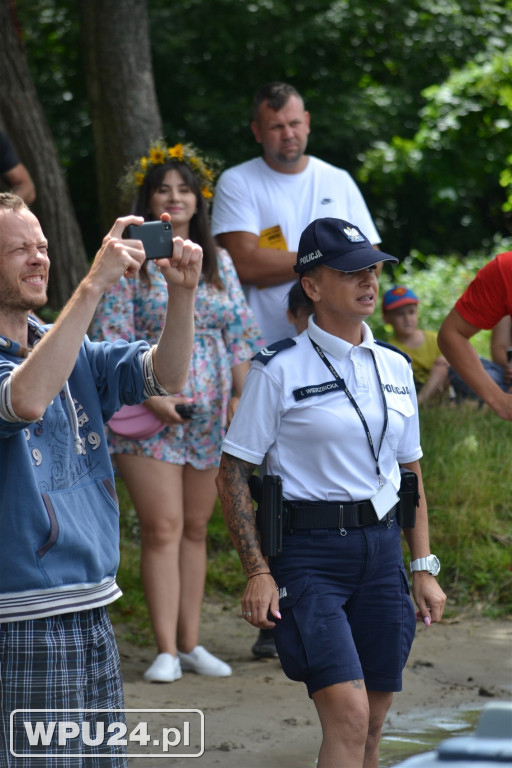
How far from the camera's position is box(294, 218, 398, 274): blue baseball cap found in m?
3.86

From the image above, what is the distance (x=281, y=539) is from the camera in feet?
12.3

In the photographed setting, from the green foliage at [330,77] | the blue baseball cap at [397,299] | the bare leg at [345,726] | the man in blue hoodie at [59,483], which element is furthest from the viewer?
the green foliage at [330,77]

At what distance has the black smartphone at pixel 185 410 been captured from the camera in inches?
222

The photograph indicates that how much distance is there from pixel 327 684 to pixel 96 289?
1407mm

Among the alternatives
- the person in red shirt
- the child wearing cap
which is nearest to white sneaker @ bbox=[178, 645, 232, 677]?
the person in red shirt

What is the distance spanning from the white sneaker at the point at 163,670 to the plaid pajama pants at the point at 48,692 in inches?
93.2

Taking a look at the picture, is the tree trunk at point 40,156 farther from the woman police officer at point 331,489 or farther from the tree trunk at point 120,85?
the woman police officer at point 331,489

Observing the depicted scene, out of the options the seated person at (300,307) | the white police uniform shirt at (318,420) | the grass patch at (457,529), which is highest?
the seated person at (300,307)

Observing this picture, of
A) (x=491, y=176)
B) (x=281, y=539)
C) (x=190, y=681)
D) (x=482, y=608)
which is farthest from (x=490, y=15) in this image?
(x=281, y=539)

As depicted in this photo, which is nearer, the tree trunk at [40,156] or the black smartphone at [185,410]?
the black smartphone at [185,410]

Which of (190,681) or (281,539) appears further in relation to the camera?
(190,681)

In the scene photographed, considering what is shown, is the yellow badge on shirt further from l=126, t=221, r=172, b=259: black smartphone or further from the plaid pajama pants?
the plaid pajama pants

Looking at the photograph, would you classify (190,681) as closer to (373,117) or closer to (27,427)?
(27,427)

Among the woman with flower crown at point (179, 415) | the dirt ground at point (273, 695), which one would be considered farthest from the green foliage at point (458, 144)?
the woman with flower crown at point (179, 415)
